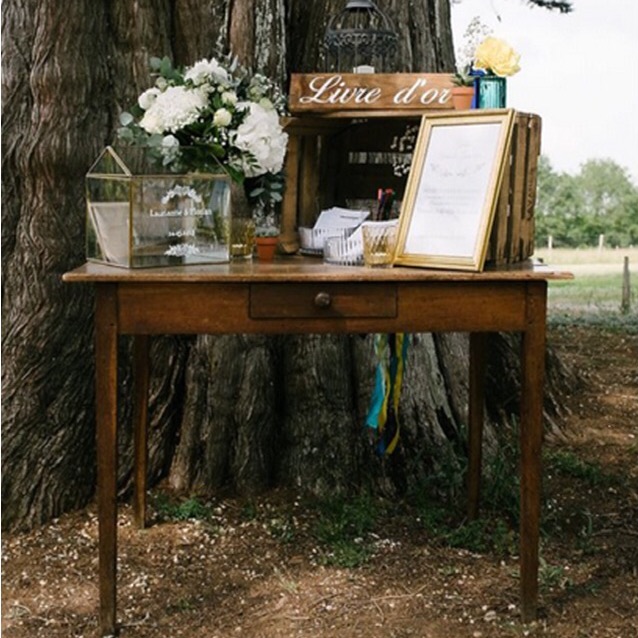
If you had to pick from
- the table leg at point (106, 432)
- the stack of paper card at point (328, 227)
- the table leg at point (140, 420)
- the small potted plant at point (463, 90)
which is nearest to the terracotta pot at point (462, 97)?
the small potted plant at point (463, 90)

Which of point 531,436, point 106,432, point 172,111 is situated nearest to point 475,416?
point 531,436

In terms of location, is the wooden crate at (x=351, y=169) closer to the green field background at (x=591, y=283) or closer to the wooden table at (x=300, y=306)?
the wooden table at (x=300, y=306)

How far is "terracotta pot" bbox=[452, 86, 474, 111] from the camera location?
2951 mm

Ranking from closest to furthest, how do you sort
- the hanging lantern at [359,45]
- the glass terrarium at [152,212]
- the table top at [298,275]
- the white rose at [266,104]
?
the table top at [298,275] < the glass terrarium at [152,212] < the white rose at [266,104] < the hanging lantern at [359,45]

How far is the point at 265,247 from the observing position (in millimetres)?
3129

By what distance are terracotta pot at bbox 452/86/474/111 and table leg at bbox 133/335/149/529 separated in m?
1.18

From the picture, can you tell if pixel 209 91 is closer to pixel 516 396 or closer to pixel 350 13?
pixel 350 13

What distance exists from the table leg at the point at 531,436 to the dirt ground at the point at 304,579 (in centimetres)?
15

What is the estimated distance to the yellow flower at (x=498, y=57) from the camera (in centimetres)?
286

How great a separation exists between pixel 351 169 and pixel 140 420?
1.03 m

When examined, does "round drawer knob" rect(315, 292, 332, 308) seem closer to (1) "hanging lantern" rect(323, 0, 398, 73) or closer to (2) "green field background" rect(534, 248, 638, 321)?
(1) "hanging lantern" rect(323, 0, 398, 73)

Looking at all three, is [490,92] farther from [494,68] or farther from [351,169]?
[351,169]

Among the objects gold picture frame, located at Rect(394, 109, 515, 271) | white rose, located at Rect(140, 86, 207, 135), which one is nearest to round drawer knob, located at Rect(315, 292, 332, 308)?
gold picture frame, located at Rect(394, 109, 515, 271)

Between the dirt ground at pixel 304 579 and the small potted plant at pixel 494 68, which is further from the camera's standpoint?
the dirt ground at pixel 304 579
